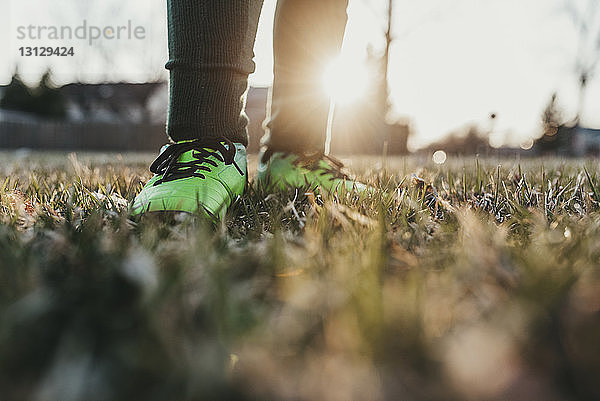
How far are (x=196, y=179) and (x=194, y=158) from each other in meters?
0.11

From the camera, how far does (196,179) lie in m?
0.99

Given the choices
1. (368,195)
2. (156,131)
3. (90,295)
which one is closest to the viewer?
(90,295)

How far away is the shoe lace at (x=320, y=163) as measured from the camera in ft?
4.38

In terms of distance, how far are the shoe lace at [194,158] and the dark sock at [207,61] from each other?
5 cm

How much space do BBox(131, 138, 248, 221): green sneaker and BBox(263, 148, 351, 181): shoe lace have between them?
0.21 metres

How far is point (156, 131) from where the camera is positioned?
19.5 metres

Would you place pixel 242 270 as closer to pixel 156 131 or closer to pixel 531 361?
pixel 531 361

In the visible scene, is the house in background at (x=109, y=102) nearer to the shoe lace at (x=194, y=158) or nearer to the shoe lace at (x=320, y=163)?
the shoe lace at (x=320, y=163)

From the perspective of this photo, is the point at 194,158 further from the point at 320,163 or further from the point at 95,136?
the point at 95,136

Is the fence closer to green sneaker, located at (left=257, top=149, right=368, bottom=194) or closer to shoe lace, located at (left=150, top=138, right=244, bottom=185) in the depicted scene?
green sneaker, located at (left=257, top=149, right=368, bottom=194)

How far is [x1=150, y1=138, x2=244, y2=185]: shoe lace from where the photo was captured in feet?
3.32

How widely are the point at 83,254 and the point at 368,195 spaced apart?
2.13 ft

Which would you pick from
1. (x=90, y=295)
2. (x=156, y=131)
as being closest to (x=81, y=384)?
(x=90, y=295)

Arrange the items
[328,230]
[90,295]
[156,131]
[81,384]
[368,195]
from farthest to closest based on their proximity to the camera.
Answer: [156,131]
[368,195]
[328,230]
[90,295]
[81,384]
